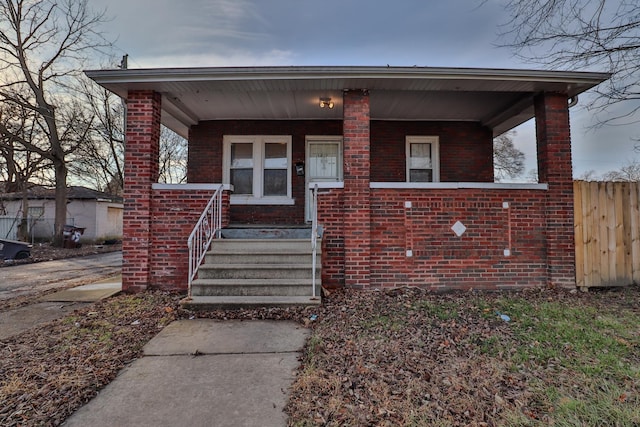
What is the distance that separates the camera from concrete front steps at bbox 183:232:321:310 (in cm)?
445

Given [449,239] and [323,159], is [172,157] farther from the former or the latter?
[449,239]

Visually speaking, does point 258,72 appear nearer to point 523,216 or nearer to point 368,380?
point 368,380

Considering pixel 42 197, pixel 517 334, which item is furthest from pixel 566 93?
pixel 42 197

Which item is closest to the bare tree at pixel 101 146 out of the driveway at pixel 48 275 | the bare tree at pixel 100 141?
the bare tree at pixel 100 141

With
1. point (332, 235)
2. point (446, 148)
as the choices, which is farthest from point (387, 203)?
point (446, 148)

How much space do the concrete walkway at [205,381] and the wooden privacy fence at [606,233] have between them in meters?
4.98

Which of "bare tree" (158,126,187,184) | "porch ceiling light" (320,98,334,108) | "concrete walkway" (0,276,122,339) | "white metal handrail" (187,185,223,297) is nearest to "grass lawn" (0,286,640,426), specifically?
"concrete walkway" (0,276,122,339)

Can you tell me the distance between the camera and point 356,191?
5457 mm

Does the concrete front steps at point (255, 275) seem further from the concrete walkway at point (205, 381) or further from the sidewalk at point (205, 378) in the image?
the concrete walkway at point (205, 381)

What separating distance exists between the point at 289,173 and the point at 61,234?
13257mm

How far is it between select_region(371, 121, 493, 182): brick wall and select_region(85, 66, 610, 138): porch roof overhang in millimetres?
589

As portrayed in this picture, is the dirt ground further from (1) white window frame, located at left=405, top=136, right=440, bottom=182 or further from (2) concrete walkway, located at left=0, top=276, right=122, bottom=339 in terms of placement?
(1) white window frame, located at left=405, top=136, right=440, bottom=182

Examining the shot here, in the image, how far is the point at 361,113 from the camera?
218 inches

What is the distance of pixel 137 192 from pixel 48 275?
5695 millimetres
